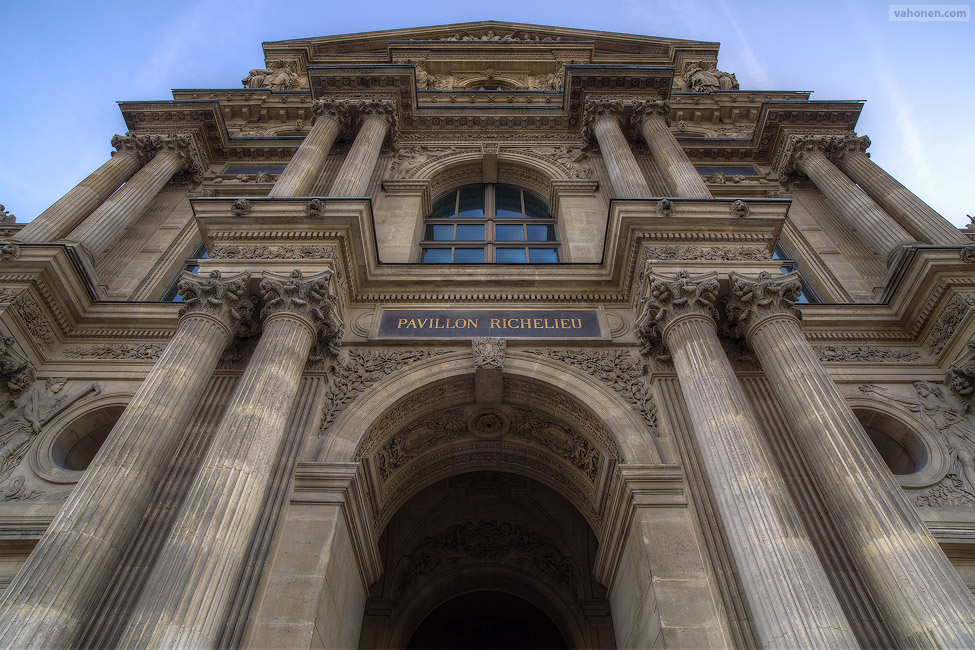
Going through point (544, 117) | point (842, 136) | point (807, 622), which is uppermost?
point (544, 117)

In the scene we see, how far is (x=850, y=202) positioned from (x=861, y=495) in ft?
32.7

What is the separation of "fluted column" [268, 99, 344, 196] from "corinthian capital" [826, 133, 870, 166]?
45.5 feet

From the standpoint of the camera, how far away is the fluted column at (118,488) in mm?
5891

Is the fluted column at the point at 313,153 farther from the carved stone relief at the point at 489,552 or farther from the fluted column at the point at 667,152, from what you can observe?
the carved stone relief at the point at 489,552

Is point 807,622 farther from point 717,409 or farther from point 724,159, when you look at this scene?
point 724,159

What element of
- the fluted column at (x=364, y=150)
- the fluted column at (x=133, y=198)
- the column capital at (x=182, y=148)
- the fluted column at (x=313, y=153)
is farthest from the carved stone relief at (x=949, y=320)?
the column capital at (x=182, y=148)

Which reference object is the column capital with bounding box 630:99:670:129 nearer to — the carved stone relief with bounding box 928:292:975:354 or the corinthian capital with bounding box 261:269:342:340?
the carved stone relief with bounding box 928:292:975:354

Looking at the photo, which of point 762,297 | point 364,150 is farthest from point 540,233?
point 762,297

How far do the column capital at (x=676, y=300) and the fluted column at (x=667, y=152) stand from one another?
318cm

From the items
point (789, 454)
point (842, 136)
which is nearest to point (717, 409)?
point (789, 454)

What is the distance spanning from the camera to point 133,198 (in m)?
14.4

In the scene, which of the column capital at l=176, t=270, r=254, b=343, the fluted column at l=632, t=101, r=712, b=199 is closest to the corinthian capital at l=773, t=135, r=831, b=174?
the fluted column at l=632, t=101, r=712, b=199

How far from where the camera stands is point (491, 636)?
51.8 feet

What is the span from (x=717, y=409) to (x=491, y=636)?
11.0m
